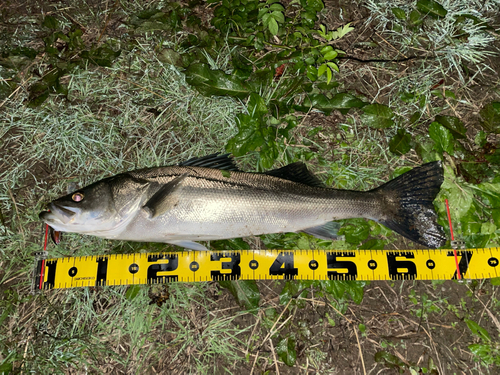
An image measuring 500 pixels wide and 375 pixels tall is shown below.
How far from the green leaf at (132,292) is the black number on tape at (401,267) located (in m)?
3.09

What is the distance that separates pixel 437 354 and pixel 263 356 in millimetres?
2103

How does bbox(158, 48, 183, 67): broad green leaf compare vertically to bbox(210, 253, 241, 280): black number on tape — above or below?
above

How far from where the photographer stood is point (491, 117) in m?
4.11

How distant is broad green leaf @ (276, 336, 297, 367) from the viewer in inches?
143

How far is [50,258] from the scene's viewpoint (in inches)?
151

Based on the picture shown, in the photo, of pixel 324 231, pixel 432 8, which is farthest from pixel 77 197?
pixel 432 8

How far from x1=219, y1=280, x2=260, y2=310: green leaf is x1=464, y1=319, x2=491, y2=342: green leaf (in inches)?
103

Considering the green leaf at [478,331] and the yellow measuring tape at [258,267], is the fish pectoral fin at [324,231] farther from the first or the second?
the green leaf at [478,331]

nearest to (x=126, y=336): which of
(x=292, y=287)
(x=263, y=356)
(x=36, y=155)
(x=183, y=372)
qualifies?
(x=183, y=372)

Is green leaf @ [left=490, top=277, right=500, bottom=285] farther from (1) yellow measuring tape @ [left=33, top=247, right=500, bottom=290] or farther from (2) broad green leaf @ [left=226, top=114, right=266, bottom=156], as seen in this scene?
(2) broad green leaf @ [left=226, top=114, right=266, bottom=156]

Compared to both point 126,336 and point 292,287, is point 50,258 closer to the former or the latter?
point 126,336

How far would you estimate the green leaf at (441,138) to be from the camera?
13.2ft

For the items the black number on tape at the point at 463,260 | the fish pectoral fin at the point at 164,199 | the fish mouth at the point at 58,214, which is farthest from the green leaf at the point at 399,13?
the fish mouth at the point at 58,214

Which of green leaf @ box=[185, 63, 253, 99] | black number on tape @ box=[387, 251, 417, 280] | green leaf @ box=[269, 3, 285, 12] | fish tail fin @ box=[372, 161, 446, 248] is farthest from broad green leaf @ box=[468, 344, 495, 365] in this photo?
green leaf @ box=[269, 3, 285, 12]
